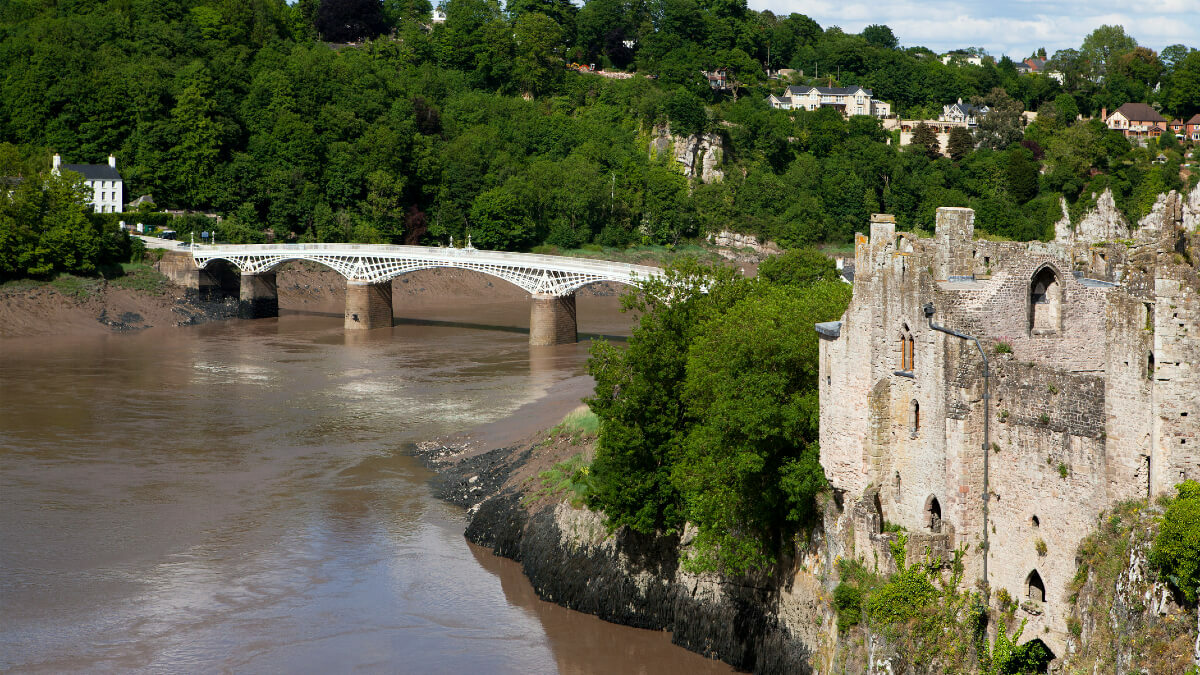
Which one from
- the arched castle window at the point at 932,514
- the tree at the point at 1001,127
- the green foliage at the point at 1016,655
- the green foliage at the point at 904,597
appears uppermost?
the tree at the point at 1001,127

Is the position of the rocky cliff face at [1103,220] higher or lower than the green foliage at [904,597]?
higher

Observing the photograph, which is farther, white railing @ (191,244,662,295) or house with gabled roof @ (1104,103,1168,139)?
house with gabled roof @ (1104,103,1168,139)

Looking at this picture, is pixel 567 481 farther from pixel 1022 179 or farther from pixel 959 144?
pixel 959 144

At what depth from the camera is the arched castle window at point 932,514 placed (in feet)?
100

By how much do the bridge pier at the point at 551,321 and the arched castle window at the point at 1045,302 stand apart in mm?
61528

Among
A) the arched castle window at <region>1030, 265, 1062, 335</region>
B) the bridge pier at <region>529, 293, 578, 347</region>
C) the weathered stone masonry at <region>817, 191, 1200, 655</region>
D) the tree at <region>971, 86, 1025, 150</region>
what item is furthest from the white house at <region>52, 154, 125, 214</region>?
the arched castle window at <region>1030, 265, 1062, 335</region>

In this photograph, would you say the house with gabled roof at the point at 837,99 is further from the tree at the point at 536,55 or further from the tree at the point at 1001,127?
the tree at the point at 536,55

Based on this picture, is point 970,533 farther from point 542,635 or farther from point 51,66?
point 51,66

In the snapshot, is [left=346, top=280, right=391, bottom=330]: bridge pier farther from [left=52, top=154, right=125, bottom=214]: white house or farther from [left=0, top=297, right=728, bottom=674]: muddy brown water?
[left=52, top=154, right=125, bottom=214]: white house

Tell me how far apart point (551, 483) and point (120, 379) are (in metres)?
40.5

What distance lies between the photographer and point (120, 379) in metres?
80.1

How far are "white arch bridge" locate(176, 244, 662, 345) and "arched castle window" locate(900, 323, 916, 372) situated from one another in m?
52.4

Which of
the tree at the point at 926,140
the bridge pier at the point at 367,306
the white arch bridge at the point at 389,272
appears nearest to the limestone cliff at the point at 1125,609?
the white arch bridge at the point at 389,272

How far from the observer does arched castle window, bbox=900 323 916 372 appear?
31469 millimetres
